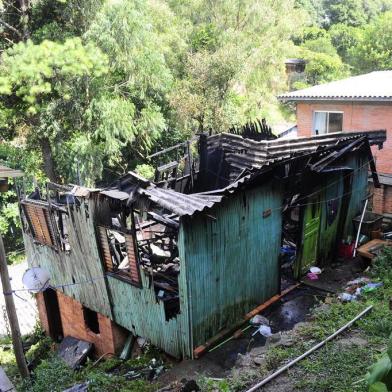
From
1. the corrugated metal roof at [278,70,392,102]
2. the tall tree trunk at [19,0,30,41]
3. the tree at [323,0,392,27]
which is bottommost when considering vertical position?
the corrugated metal roof at [278,70,392,102]

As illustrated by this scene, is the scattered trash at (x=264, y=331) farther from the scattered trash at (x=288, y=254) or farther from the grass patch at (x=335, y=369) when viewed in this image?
the scattered trash at (x=288, y=254)

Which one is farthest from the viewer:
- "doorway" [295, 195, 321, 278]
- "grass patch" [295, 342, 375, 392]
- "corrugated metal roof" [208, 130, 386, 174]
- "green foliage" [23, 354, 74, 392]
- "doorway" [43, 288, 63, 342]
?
"doorway" [43, 288, 63, 342]

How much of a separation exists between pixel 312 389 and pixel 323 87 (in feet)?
52.7

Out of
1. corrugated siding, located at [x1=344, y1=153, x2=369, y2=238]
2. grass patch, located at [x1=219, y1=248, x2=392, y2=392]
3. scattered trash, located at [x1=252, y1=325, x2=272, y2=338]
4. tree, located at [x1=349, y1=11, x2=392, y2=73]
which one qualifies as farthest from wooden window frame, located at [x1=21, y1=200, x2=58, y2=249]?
tree, located at [x1=349, y1=11, x2=392, y2=73]

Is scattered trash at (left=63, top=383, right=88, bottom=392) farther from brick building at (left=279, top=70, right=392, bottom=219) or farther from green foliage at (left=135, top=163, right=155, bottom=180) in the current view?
green foliage at (left=135, top=163, right=155, bottom=180)

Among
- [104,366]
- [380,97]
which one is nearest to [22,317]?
[104,366]

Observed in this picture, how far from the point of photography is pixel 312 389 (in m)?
5.31

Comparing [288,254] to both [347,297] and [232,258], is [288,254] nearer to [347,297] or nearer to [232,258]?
[347,297]

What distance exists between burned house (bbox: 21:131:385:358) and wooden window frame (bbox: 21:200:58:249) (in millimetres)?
37

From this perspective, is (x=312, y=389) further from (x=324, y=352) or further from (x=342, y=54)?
(x=342, y=54)

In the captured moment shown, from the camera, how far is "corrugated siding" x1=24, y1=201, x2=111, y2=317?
8445 mm

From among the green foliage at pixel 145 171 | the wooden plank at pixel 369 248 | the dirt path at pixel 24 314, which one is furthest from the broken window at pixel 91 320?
the green foliage at pixel 145 171

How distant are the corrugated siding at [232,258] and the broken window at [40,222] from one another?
4210 millimetres

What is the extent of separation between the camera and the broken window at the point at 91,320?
10297 millimetres
